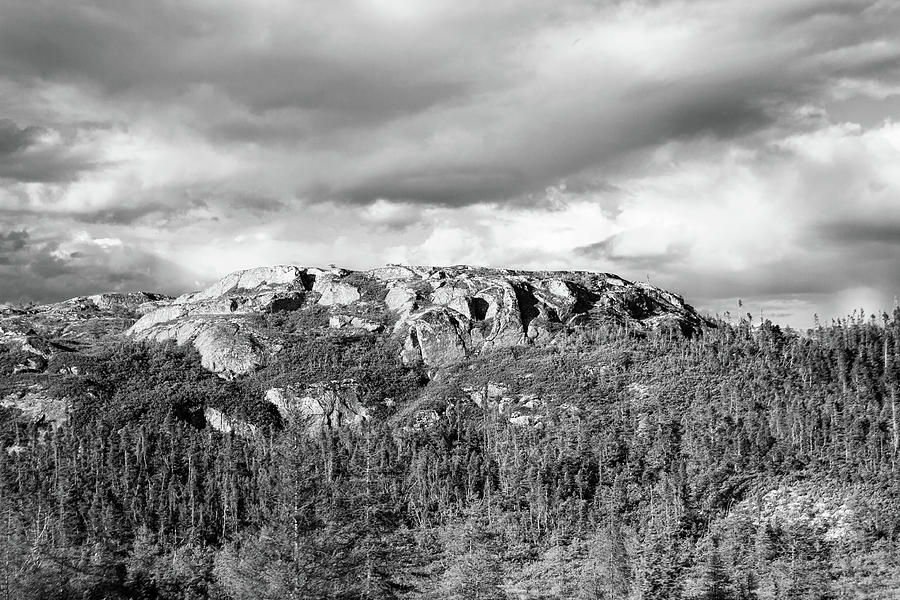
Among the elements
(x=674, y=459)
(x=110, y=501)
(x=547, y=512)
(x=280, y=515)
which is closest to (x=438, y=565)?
(x=547, y=512)

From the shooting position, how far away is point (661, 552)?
144 meters

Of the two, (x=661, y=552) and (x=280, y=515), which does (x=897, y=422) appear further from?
(x=280, y=515)

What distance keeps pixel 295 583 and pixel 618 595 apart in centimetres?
6856

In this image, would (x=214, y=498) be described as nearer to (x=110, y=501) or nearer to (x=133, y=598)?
(x=110, y=501)

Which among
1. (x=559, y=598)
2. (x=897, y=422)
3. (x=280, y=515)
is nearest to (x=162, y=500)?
(x=559, y=598)

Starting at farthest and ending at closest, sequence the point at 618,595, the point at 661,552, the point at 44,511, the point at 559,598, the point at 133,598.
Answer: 1. the point at 44,511
2. the point at 661,552
3. the point at 559,598
4. the point at 618,595
5. the point at 133,598

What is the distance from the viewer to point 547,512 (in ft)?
595

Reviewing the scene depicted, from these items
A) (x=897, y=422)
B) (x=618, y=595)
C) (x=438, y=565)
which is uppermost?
(x=897, y=422)

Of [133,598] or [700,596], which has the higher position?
[133,598]

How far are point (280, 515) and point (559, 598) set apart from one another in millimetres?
82614

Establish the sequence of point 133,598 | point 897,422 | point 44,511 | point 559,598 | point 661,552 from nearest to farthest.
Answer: point 133,598 → point 559,598 → point 661,552 → point 44,511 → point 897,422

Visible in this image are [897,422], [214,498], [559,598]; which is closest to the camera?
[559,598]

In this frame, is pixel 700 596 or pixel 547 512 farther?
pixel 547 512

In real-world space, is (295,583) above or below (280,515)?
below
